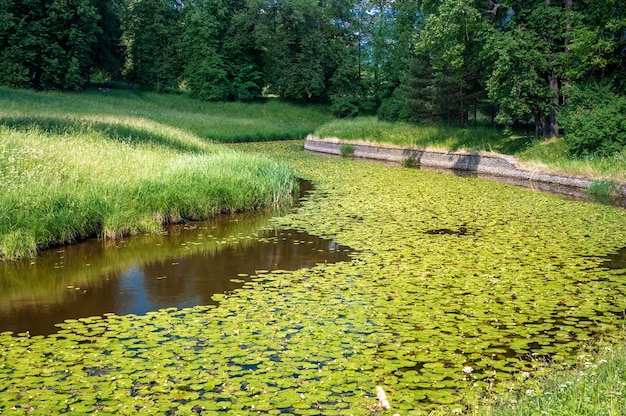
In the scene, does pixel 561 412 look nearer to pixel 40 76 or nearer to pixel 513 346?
pixel 513 346

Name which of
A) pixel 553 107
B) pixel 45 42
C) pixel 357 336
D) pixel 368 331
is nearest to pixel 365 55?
pixel 45 42

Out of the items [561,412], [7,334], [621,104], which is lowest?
[7,334]

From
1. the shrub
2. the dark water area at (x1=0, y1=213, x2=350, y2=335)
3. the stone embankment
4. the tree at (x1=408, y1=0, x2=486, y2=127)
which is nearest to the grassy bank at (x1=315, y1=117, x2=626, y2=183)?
the stone embankment

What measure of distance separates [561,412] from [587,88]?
1988 centimetres

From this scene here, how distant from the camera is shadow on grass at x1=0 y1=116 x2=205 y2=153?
19969 millimetres

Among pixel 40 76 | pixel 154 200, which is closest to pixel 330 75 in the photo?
pixel 40 76

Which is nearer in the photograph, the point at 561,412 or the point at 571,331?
the point at 561,412

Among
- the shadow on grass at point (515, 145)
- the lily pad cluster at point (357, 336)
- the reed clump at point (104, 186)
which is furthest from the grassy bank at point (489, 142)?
the reed clump at point (104, 186)

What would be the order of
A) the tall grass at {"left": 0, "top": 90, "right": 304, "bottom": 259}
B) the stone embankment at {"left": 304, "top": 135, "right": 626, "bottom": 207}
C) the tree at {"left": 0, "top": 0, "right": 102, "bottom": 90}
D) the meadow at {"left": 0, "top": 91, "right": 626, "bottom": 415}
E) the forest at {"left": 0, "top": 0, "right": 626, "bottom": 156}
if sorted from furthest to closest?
1. the tree at {"left": 0, "top": 0, "right": 102, "bottom": 90}
2. the forest at {"left": 0, "top": 0, "right": 626, "bottom": 156}
3. the stone embankment at {"left": 304, "top": 135, "right": 626, "bottom": 207}
4. the tall grass at {"left": 0, "top": 90, "right": 304, "bottom": 259}
5. the meadow at {"left": 0, "top": 91, "right": 626, "bottom": 415}

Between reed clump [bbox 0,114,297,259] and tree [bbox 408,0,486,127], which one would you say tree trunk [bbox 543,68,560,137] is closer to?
tree [bbox 408,0,486,127]

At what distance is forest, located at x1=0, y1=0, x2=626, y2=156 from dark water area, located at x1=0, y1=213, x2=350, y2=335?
42.9 ft

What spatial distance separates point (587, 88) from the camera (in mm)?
21594

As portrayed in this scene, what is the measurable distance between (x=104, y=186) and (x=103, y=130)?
31.2 feet

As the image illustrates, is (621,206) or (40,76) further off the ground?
(40,76)
